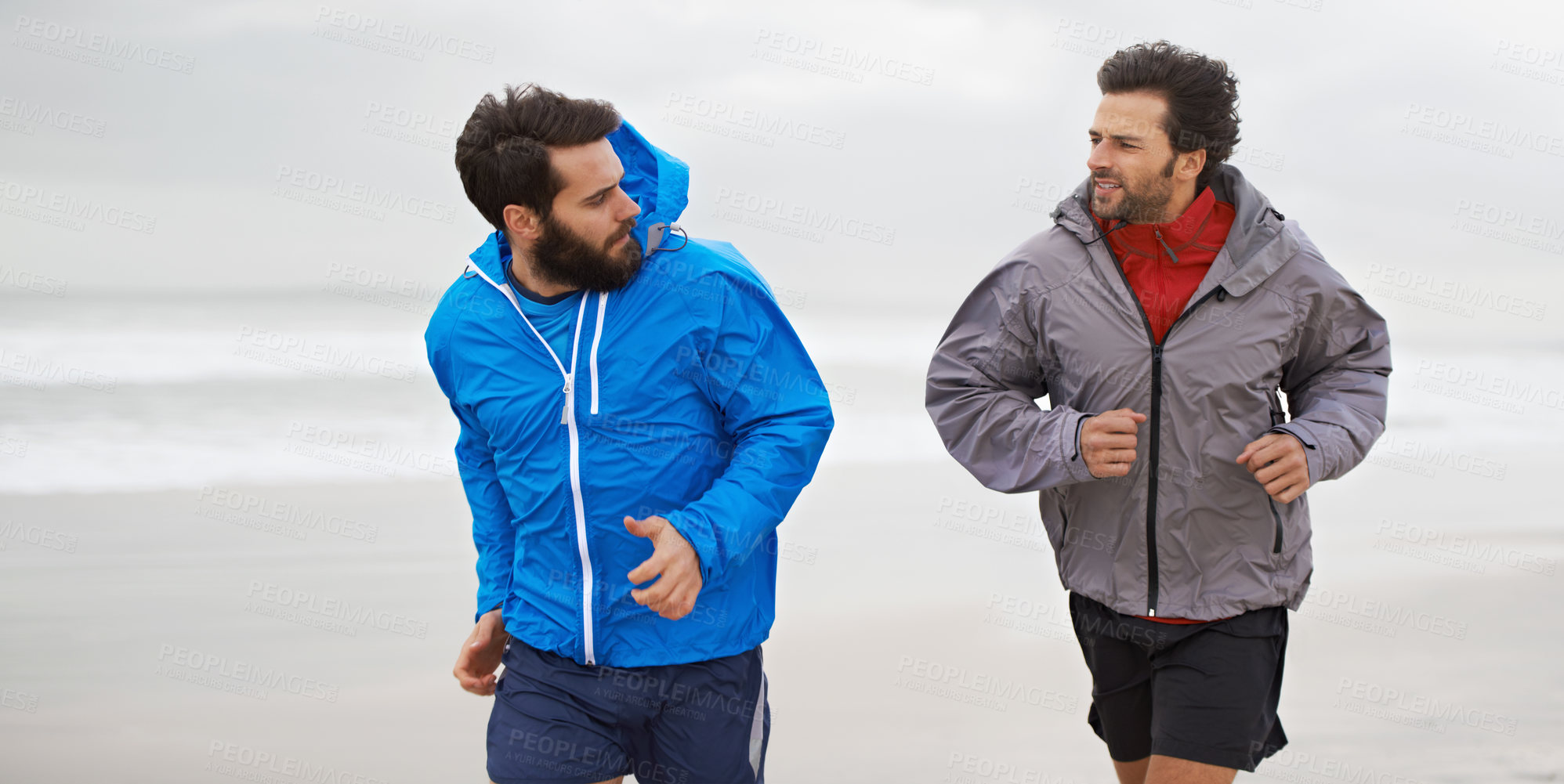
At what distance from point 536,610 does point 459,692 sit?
2713mm

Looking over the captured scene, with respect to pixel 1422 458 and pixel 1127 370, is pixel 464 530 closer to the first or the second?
pixel 1127 370

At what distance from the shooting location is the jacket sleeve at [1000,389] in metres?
2.54

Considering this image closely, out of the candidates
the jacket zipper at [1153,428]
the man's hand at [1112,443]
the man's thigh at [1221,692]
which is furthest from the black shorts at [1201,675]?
the man's hand at [1112,443]

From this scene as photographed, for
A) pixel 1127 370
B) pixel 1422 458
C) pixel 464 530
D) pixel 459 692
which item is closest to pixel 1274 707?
pixel 1127 370

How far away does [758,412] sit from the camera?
2.32 metres

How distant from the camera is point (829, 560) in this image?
6.45 meters

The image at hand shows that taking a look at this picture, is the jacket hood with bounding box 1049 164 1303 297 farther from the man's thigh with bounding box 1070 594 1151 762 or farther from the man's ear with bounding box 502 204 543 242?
the man's ear with bounding box 502 204 543 242

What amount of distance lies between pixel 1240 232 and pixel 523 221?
1.44 m

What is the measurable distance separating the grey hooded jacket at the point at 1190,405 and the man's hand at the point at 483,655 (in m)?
1.03

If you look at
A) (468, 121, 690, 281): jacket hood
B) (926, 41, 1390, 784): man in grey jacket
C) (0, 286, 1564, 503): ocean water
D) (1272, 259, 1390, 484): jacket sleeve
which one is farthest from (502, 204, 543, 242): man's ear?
(0, 286, 1564, 503): ocean water

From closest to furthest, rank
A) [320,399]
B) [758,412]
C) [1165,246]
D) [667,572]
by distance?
[667,572], [758,412], [1165,246], [320,399]

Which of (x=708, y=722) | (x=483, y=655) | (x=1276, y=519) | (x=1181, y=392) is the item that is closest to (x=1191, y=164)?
(x=1181, y=392)

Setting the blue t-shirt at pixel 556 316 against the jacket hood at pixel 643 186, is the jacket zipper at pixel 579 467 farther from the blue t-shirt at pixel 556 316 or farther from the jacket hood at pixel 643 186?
the jacket hood at pixel 643 186

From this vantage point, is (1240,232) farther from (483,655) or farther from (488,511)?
(483,655)
